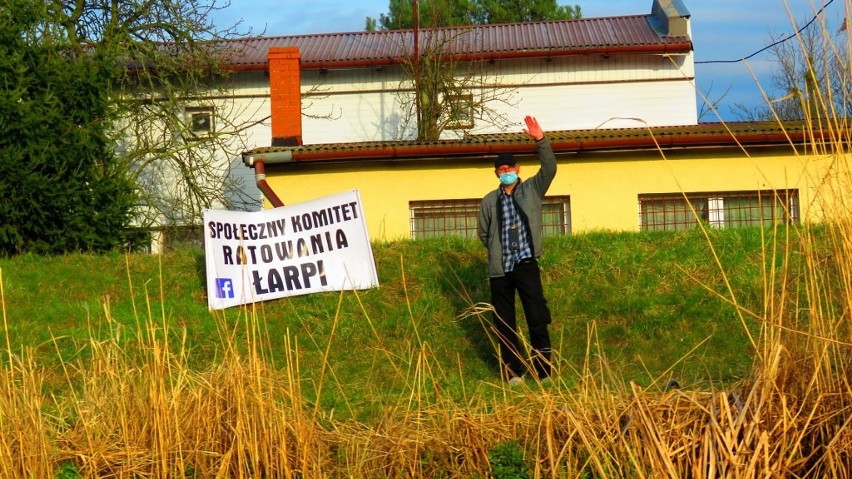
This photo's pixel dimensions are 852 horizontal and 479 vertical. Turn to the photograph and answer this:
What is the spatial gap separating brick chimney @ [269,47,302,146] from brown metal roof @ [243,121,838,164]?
85cm

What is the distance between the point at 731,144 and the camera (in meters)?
15.7

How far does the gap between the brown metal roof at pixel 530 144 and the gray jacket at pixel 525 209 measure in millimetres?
6094

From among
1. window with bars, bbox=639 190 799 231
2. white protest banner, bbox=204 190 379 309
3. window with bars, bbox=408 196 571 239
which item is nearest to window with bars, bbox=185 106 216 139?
window with bars, bbox=408 196 571 239

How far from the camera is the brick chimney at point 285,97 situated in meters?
16.8

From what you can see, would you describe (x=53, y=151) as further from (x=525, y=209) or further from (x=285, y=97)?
(x=525, y=209)

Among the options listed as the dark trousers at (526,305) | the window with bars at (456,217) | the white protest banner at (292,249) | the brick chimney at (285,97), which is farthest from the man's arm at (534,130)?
the brick chimney at (285,97)

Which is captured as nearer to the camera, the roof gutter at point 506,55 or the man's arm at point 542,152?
the man's arm at point 542,152

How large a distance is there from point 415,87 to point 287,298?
13.1 meters

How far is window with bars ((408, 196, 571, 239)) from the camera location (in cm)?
1641

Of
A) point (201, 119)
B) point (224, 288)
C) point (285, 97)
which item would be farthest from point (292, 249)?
point (201, 119)

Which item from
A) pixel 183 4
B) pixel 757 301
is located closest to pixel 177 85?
pixel 183 4

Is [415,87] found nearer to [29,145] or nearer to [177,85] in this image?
[177,85]

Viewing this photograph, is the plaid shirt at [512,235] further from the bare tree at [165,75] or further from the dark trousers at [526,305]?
the bare tree at [165,75]

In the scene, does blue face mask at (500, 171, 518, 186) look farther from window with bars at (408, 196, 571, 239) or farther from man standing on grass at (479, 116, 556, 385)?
window with bars at (408, 196, 571, 239)
